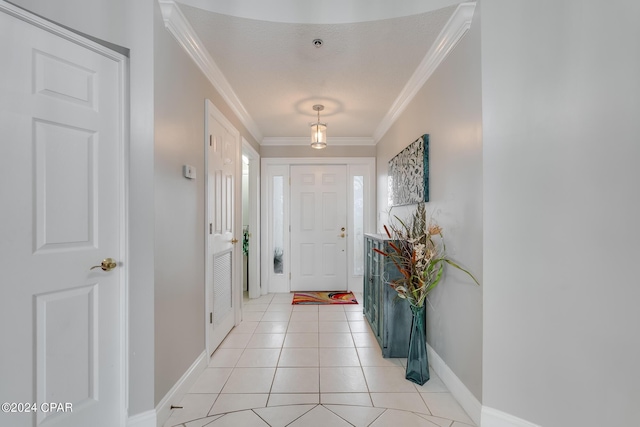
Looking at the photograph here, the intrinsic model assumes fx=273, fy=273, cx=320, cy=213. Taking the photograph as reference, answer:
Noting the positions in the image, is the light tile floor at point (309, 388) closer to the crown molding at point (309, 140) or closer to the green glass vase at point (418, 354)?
the green glass vase at point (418, 354)

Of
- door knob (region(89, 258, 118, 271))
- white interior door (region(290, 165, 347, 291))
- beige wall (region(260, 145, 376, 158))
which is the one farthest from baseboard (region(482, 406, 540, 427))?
beige wall (region(260, 145, 376, 158))

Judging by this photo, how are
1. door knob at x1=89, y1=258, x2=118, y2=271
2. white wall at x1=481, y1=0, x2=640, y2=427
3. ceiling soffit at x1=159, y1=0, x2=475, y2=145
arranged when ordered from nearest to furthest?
white wall at x1=481, y1=0, x2=640, y2=427
door knob at x1=89, y1=258, x2=118, y2=271
ceiling soffit at x1=159, y1=0, x2=475, y2=145

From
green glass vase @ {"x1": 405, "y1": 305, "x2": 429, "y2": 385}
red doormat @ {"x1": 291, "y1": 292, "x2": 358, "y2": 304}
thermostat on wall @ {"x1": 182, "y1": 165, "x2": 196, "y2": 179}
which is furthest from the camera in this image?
red doormat @ {"x1": 291, "y1": 292, "x2": 358, "y2": 304}

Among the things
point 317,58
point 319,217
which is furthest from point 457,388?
point 319,217

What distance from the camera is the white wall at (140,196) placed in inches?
56.1

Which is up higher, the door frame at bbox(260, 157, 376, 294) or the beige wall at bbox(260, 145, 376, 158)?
the beige wall at bbox(260, 145, 376, 158)

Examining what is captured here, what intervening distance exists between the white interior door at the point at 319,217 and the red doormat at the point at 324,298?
0.17 metres

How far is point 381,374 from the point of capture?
2.06 metres

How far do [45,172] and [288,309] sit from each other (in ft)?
9.42

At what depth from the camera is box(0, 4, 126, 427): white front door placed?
44.3 inches

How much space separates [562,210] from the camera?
1.25 metres

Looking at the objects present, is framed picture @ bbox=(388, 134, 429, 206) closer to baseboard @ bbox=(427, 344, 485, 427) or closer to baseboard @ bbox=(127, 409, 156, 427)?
baseboard @ bbox=(427, 344, 485, 427)

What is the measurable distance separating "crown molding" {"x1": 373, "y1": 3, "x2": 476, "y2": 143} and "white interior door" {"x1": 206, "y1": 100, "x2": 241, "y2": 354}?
1.75 meters

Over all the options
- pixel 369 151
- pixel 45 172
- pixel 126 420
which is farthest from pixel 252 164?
pixel 126 420
